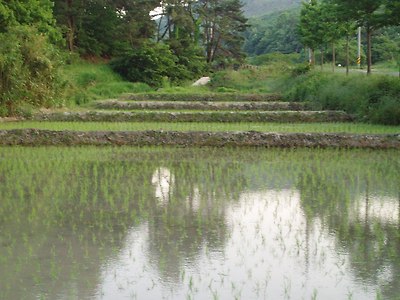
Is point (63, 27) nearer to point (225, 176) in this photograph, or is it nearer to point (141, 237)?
point (225, 176)

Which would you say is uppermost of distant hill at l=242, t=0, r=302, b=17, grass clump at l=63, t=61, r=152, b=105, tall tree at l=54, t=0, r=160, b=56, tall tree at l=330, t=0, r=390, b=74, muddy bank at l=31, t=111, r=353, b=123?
distant hill at l=242, t=0, r=302, b=17

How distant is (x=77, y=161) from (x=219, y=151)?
9.00ft

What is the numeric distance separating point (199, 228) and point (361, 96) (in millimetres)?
11729

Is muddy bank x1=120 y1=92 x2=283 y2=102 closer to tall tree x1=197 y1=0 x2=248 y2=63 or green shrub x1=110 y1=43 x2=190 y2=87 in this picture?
green shrub x1=110 y1=43 x2=190 y2=87

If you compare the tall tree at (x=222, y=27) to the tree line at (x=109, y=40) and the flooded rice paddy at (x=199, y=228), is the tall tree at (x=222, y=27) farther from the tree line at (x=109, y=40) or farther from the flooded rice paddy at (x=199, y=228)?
the flooded rice paddy at (x=199, y=228)

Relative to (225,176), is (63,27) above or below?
above

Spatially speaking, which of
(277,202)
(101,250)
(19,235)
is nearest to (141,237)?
(101,250)

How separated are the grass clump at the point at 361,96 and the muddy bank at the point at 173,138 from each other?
3.52 m

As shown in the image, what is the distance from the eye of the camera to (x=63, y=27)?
3238cm

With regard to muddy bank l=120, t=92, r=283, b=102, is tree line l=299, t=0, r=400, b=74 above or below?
above

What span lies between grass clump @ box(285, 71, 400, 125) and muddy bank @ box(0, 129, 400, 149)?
3.52 meters

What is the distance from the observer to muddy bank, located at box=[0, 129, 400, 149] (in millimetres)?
12844

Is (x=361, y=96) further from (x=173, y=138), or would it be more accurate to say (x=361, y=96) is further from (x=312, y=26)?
(x=312, y=26)

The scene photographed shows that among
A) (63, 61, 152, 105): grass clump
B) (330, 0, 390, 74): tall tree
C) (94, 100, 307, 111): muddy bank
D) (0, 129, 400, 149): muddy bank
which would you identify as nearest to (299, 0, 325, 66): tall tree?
(63, 61, 152, 105): grass clump
